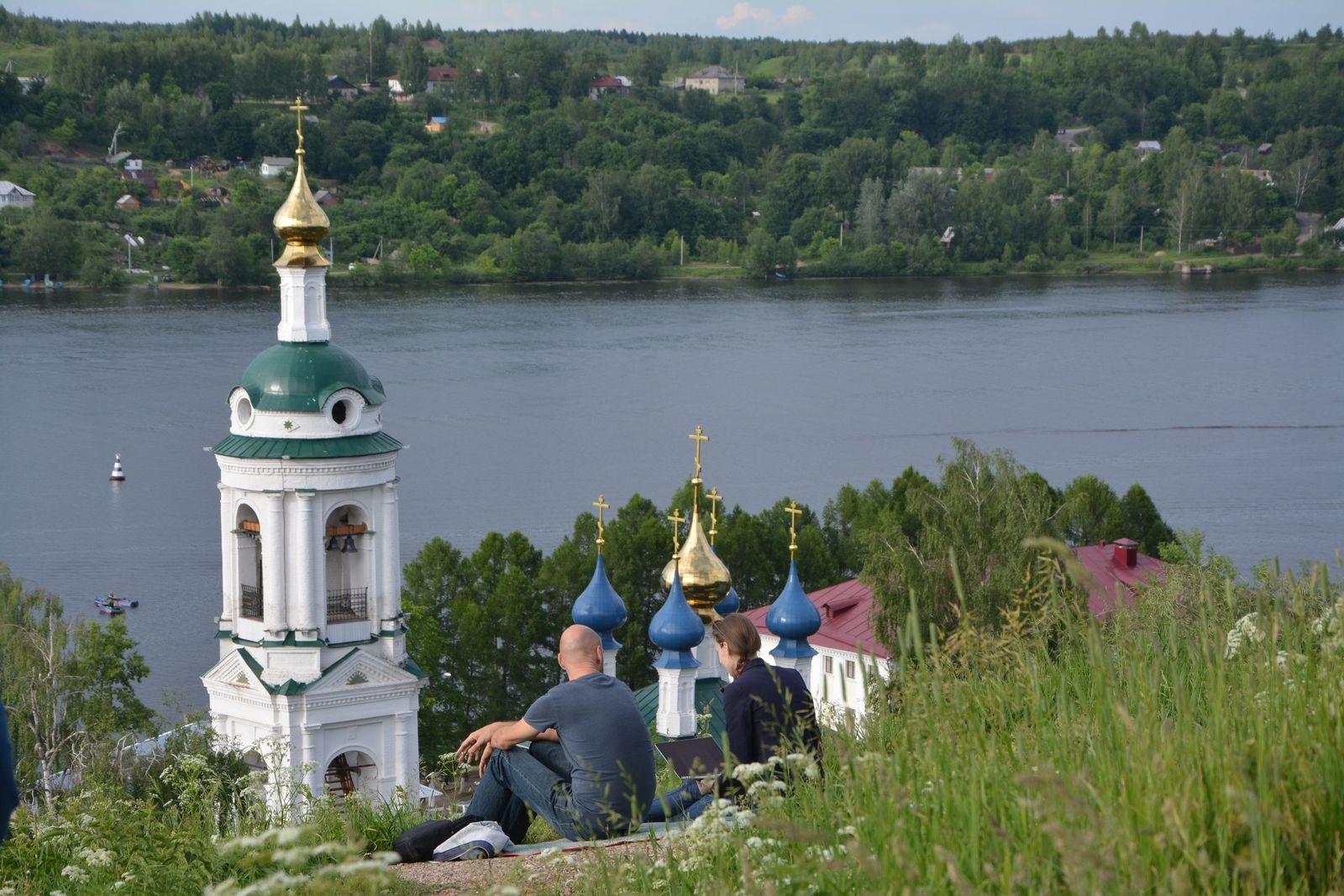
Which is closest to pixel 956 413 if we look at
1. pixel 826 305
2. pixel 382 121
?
pixel 826 305

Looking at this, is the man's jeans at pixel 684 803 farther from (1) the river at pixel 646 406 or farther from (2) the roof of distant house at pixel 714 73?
(2) the roof of distant house at pixel 714 73

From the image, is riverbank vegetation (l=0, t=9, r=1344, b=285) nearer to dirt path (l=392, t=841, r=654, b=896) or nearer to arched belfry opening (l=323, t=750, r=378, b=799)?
arched belfry opening (l=323, t=750, r=378, b=799)

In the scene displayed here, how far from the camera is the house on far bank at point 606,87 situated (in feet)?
256

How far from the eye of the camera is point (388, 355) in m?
36.6

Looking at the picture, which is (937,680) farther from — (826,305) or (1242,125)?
(1242,125)

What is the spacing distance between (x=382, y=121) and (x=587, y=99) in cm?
1138

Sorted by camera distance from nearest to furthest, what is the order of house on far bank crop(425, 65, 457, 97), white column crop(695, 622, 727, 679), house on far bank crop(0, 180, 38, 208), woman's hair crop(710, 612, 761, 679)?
woman's hair crop(710, 612, 761, 679), white column crop(695, 622, 727, 679), house on far bank crop(0, 180, 38, 208), house on far bank crop(425, 65, 457, 97)

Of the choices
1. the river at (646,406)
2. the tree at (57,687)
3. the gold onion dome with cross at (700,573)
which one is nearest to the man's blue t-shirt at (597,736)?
the gold onion dome with cross at (700,573)

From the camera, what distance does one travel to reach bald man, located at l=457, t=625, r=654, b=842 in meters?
3.13

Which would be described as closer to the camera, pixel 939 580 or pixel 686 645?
pixel 686 645

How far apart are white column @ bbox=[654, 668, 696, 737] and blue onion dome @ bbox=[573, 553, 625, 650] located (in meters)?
0.75

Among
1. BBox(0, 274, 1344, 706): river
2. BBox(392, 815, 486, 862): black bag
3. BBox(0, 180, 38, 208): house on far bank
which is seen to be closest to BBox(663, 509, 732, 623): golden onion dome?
BBox(0, 274, 1344, 706): river

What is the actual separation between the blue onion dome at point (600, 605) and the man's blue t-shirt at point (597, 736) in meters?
7.11

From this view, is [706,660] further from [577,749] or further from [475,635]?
[577,749]
